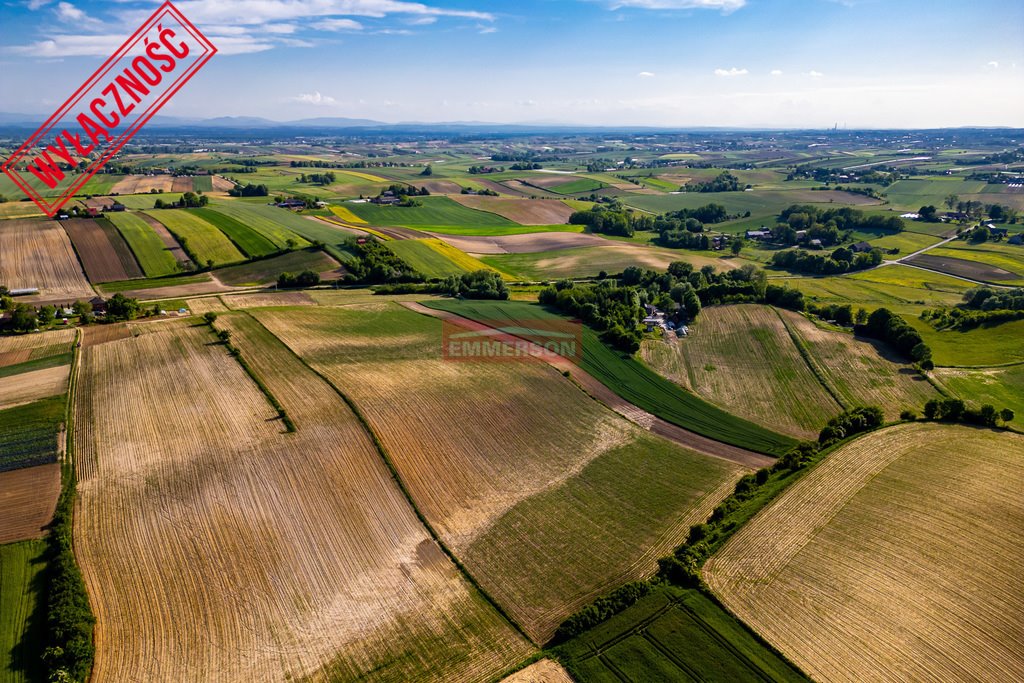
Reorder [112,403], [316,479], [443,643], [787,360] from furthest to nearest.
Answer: [787,360]
[112,403]
[316,479]
[443,643]

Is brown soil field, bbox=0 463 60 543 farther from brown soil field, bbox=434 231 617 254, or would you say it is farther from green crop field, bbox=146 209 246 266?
brown soil field, bbox=434 231 617 254

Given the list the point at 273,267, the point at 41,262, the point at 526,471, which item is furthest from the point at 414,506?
the point at 41,262

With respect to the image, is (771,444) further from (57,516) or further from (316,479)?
(57,516)

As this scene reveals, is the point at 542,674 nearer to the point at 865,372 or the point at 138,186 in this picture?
the point at 865,372

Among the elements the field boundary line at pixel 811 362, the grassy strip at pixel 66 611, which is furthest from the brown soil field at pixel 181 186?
the field boundary line at pixel 811 362

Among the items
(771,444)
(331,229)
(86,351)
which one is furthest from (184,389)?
(331,229)

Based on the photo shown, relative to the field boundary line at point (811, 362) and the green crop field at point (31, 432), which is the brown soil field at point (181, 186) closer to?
the green crop field at point (31, 432)

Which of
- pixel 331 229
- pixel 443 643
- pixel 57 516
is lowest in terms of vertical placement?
pixel 443 643
